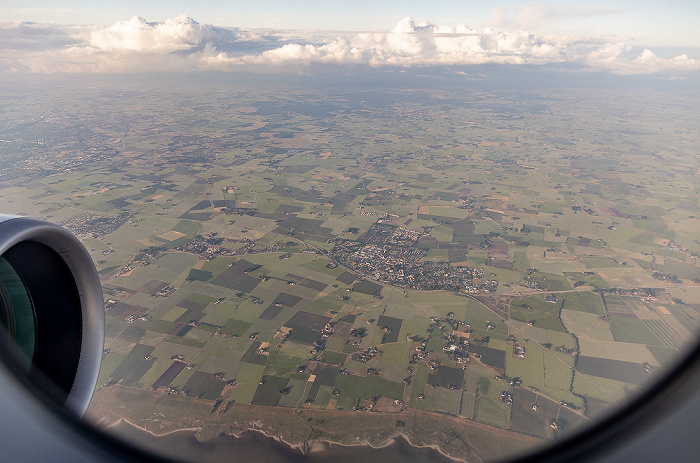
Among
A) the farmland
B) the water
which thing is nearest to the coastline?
the water

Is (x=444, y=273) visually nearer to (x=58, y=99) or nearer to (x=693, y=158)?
(x=693, y=158)

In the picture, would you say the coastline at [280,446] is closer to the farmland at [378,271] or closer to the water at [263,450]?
the water at [263,450]

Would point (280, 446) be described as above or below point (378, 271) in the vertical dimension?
above

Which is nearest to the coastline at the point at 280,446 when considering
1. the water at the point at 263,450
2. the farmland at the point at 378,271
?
the water at the point at 263,450

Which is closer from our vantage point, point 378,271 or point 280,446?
point 280,446

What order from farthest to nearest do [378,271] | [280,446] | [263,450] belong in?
1. [378,271]
2. [280,446]
3. [263,450]

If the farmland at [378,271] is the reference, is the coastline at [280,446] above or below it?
above

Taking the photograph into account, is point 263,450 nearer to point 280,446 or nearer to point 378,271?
point 280,446

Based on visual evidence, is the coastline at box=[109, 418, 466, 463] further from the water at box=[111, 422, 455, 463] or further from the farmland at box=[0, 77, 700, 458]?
the farmland at box=[0, 77, 700, 458]

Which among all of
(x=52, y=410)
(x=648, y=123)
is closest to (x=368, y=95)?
(x=648, y=123)

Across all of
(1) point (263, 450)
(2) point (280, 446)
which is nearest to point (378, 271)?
(2) point (280, 446)

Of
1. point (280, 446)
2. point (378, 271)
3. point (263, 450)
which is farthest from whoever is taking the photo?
point (378, 271)
